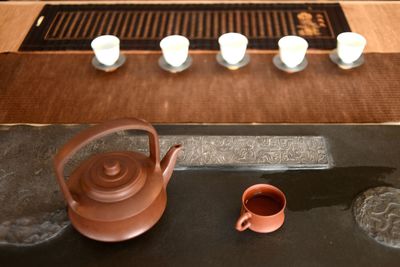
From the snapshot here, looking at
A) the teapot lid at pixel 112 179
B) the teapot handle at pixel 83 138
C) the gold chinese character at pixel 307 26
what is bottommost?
the gold chinese character at pixel 307 26

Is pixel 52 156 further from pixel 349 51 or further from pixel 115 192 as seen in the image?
pixel 349 51

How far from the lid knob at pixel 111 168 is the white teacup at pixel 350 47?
818 millimetres

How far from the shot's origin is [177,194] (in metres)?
0.90

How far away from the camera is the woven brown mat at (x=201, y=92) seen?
115cm

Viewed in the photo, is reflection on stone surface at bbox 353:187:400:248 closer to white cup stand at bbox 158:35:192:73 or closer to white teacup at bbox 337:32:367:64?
white teacup at bbox 337:32:367:64

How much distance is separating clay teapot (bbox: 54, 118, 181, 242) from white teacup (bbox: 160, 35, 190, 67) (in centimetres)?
53

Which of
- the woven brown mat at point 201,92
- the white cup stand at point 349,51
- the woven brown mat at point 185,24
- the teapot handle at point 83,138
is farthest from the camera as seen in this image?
the woven brown mat at point 185,24

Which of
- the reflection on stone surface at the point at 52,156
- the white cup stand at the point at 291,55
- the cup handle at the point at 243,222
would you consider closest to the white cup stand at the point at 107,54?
the reflection on stone surface at the point at 52,156

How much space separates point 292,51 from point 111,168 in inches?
28.1

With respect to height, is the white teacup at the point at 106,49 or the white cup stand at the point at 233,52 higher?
the white teacup at the point at 106,49

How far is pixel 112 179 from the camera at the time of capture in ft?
2.47

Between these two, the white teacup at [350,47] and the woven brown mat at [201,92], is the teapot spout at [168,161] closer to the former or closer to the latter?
the woven brown mat at [201,92]

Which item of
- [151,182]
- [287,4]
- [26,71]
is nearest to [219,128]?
[151,182]

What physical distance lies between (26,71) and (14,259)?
69 cm
